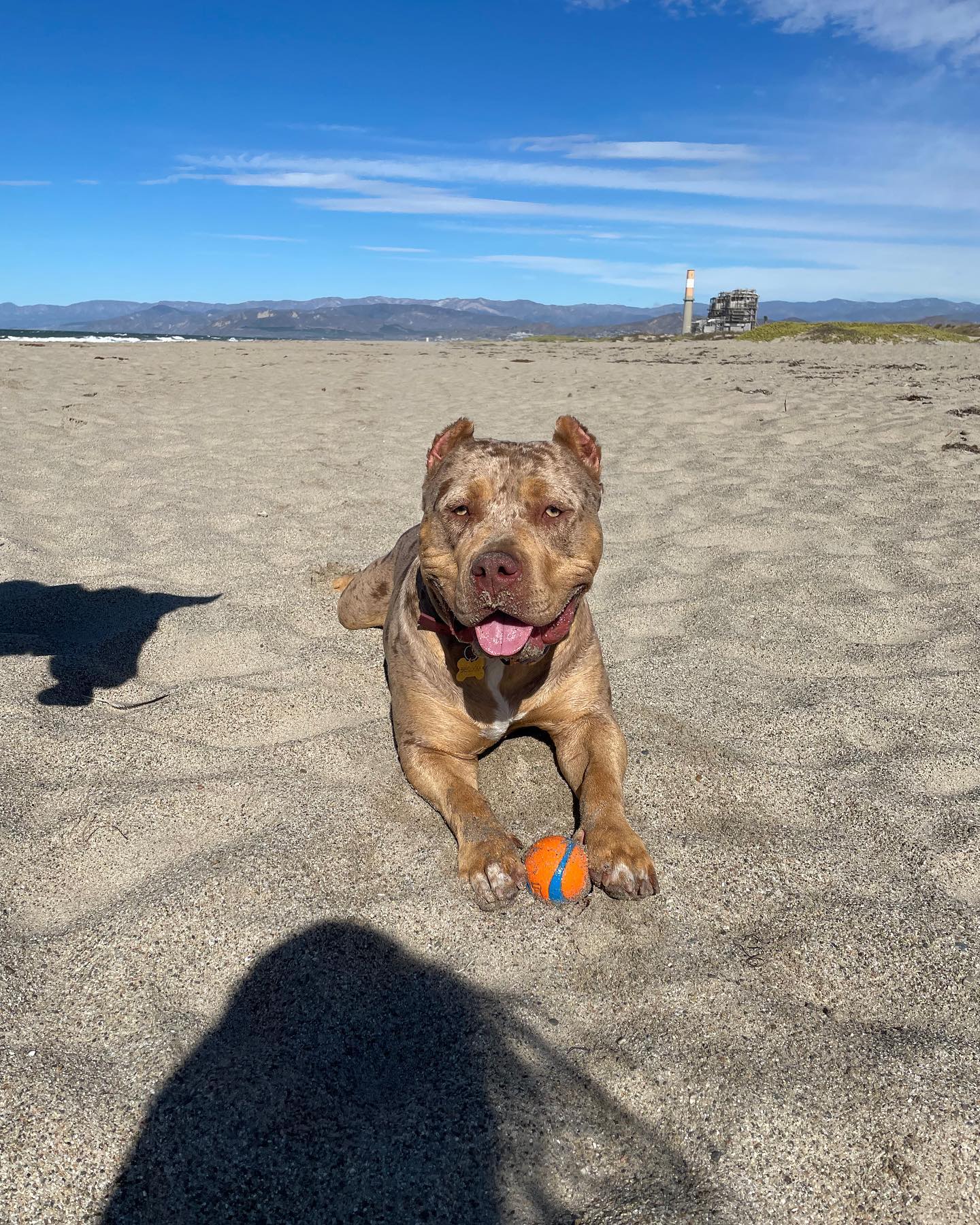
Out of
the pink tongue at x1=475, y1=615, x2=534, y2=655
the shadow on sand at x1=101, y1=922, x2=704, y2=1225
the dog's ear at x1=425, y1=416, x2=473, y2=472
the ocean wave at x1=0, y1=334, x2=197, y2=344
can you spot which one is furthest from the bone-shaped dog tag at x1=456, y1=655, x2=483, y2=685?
the ocean wave at x1=0, y1=334, x2=197, y2=344

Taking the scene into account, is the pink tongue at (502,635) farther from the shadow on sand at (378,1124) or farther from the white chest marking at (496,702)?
the shadow on sand at (378,1124)

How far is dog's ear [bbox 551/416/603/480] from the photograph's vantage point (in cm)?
365

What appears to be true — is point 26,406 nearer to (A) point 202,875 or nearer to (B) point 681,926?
(A) point 202,875

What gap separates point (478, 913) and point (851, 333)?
28116mm

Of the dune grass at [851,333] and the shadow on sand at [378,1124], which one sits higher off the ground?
the dune grass at [851,333]

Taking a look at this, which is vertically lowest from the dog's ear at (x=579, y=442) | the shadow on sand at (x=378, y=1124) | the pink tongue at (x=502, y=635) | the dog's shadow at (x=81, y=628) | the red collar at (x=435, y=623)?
the shadow on sand at (x=378, y=1124)

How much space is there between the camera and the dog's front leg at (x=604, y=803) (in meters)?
2.86

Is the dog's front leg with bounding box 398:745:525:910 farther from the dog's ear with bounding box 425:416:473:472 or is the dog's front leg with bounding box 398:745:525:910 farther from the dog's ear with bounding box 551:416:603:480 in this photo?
the dog's ear with bounding box 551:416:603:480

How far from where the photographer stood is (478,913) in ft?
9.19

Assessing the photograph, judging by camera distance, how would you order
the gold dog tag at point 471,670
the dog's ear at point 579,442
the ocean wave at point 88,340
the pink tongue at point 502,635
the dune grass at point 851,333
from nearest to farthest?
the pink tongue at point 502,635 < the gold dog tag at point 471,670 < the dog's ear at point 579,442 < the dune grass at point 851,333 < the ocean wave at point 88,340

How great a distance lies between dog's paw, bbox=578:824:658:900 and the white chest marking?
2.49ft

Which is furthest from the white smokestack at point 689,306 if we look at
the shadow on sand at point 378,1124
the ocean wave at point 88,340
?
the shadow on sand at point 378,1124

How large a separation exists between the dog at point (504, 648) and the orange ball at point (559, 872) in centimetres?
5

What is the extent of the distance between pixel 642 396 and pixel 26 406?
30.6 ft
